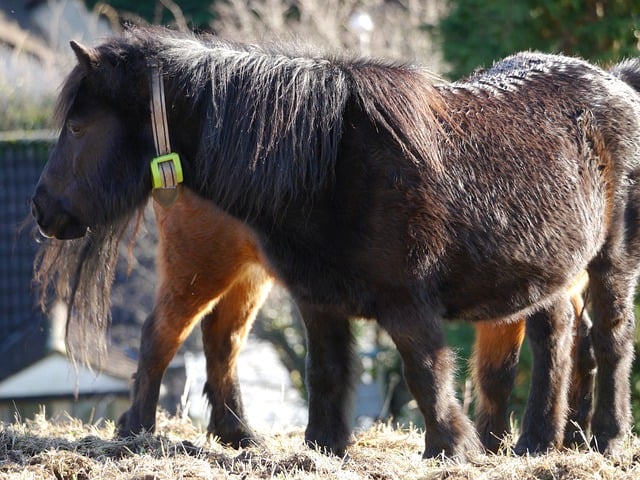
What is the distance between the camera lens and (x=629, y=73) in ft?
19.3

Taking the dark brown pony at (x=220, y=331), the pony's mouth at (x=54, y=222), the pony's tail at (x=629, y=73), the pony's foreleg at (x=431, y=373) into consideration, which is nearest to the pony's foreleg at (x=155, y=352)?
the dark brown pony at (x=220, y=331)

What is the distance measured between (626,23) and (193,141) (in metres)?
5.15

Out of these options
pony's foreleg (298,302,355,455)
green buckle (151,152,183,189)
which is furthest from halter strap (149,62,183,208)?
pony's foreleg (298,302,355,455)

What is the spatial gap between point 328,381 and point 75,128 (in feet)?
5.88

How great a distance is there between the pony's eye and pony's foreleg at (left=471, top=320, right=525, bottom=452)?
2.51 m

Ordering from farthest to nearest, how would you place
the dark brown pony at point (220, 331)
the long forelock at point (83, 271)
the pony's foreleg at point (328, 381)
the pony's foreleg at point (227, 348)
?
the pony's foreleg at point (227, 348)
the dark brown pony at point (220, 331)
the long forelock at point (83, 271)
the pony's foreleg at point (328, 381)

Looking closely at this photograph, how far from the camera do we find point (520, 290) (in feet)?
16.4

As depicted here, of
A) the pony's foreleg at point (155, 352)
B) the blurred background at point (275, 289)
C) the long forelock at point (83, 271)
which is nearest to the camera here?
the long forelock at point (83, 271)

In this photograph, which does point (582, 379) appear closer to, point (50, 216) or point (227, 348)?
point (227, 348)

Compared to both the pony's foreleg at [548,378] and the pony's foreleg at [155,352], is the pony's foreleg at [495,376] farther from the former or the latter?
the pony's foreleg at [155,352]

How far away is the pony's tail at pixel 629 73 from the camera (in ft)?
19.1

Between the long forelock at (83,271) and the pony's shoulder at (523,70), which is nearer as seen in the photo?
the pony's shoulder at (523,70)

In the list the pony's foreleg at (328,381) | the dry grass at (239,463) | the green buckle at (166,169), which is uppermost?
the green buckle at (166,169)

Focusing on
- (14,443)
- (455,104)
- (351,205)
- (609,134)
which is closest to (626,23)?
(609,134)
